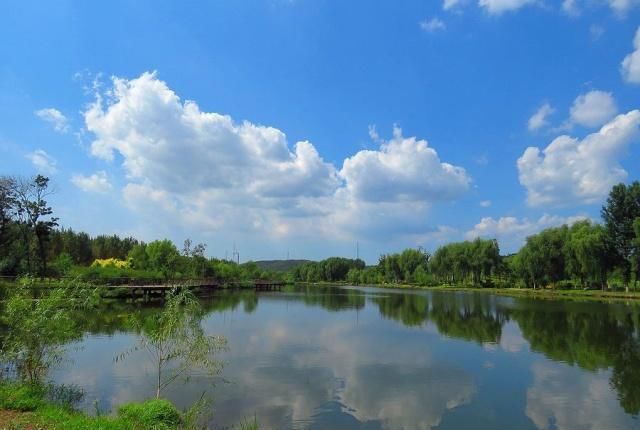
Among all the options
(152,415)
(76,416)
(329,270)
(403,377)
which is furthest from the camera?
(329,270)

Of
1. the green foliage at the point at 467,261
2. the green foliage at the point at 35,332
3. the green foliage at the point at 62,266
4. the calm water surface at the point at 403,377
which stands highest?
the green foliage at the point at 467,261

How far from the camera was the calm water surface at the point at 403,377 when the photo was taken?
1284 centimetres

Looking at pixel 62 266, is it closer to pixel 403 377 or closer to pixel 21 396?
pixel 21 396

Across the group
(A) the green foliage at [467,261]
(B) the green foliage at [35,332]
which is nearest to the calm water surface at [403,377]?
(B) the green foliage at [35,332]

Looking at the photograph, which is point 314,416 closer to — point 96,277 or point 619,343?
point 619,343

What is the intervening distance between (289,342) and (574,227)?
217 feet

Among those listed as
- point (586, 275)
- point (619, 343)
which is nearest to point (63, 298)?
point (619, 343)

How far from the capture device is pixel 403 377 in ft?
57.0

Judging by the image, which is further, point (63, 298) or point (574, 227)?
point (574, 227)

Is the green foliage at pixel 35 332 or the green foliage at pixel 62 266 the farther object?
the green foliage at pixel 62 266

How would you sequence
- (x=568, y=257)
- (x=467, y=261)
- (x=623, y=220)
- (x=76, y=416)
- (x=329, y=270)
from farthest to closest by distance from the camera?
(x=329, y=270)
(x=467, y=261)
(x=568, y=257)
(x=623, y=220)
(x=76, y=416)

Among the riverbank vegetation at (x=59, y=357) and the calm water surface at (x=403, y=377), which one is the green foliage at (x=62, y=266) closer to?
the calm water surface at (x=403, y=377)

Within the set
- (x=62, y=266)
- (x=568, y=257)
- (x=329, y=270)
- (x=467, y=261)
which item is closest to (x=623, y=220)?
(x=568, y=257)

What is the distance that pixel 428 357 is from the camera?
70.1ft
